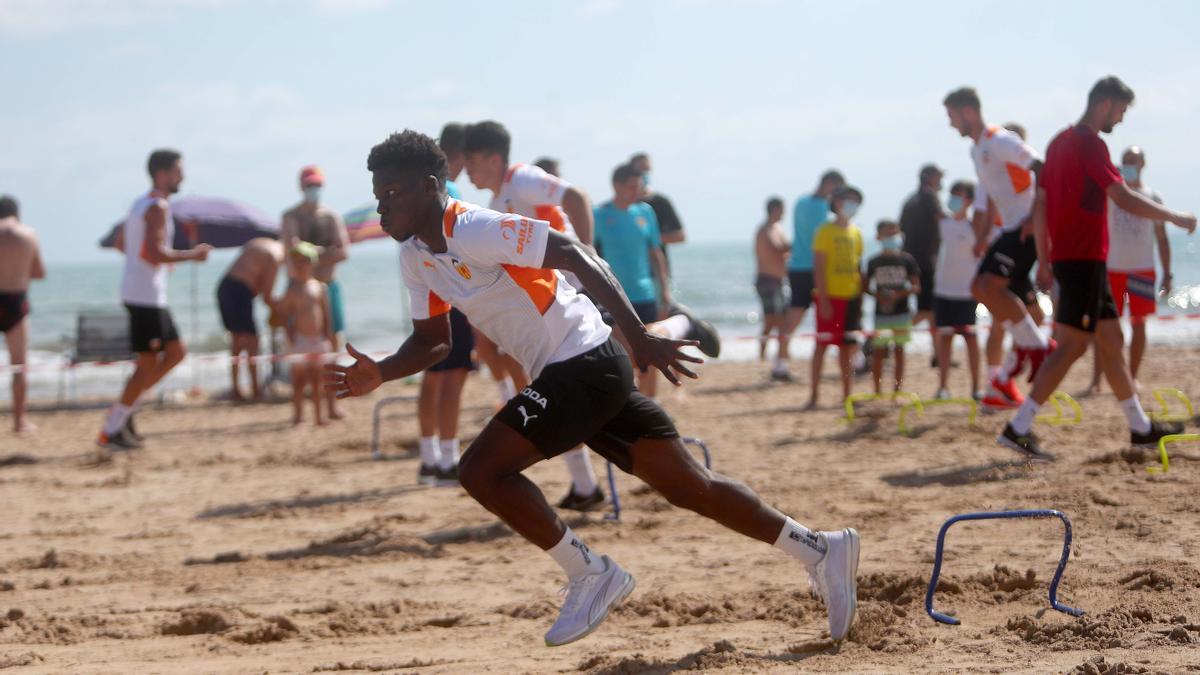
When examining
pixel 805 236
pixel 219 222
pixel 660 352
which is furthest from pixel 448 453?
pixel 219 222

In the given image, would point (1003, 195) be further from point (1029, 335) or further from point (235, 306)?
point (235, 306)

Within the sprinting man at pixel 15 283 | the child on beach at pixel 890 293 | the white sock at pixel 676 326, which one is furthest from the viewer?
the sprinting man at pixel 15 283

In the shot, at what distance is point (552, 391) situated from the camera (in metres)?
4.12

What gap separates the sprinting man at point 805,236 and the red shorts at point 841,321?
1.98 m

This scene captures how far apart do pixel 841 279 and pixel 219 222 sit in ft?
31.2

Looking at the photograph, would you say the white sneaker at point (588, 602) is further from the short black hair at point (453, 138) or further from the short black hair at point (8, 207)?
the short black hair at point (8, 207)

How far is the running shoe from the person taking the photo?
417 cm

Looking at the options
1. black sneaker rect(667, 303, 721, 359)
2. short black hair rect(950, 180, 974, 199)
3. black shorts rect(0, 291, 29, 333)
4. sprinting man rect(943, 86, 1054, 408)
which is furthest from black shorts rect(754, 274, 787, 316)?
black sneaker rect(667, 303, 721, 359)

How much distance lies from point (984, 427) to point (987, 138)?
2036 millimetres

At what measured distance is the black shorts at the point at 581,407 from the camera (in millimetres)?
4113

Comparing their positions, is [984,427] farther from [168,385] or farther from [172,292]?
[172,292]

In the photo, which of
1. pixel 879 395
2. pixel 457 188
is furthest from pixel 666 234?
pixel 457 188

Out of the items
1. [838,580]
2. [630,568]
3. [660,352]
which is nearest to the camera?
[660,352]

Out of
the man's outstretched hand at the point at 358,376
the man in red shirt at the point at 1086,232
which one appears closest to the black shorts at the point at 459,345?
the man's outstretched hand at the point at 358,376
